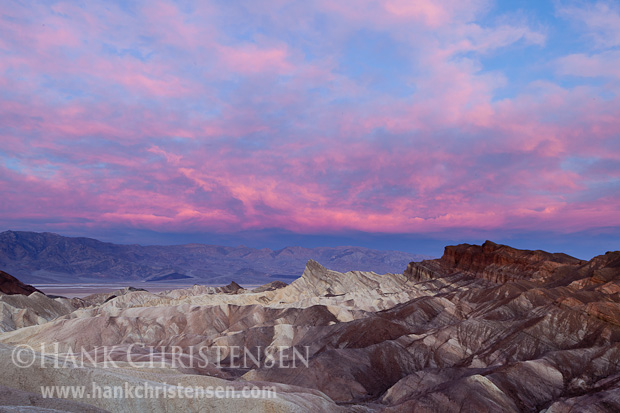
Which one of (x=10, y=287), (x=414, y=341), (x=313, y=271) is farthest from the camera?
(x=10, y=287)

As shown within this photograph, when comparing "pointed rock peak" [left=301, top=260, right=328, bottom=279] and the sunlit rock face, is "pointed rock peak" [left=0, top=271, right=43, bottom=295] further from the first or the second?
"pointed rock peak" [left=301, top=260, right=328, bottom=279]

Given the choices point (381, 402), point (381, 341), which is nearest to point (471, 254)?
point (381, 341)

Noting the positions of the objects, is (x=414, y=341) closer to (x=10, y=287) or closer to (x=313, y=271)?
(x=313, y=271)

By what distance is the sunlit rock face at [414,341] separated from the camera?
3462cm

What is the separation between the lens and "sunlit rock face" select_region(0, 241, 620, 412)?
114 ft

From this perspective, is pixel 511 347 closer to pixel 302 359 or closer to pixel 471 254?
pixel 302 359

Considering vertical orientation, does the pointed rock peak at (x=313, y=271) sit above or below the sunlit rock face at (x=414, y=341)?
above

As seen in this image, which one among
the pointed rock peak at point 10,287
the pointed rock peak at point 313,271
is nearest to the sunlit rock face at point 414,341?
the pointed rock peak at point 313,271

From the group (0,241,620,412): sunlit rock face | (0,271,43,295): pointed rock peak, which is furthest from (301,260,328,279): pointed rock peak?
A: (0,271,43,295): pointed rock peak

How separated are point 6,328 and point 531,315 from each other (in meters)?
75.8

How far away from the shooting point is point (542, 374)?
133ft

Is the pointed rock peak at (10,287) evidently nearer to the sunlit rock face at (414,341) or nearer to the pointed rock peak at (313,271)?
the sunlit rock face at (414,341)

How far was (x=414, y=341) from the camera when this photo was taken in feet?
172

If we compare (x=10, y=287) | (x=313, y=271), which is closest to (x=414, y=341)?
(x=313, y=271)
